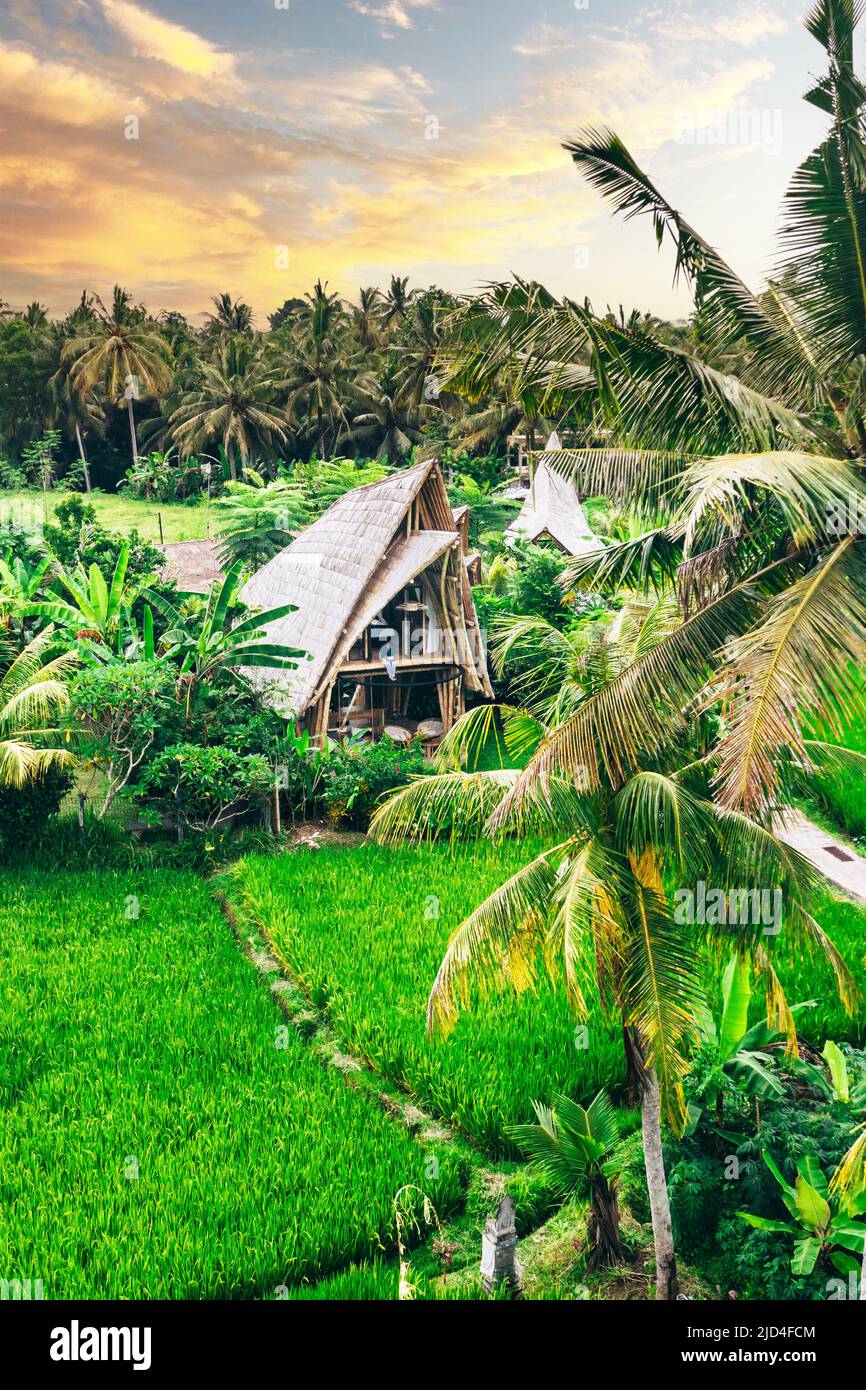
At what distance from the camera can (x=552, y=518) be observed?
21.9 m

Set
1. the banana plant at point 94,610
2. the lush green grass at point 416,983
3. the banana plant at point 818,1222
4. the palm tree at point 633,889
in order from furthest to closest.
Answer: the banana plant at point 94,610 < the lush green grass at point 416,983 < the banana plant at point 818,1222 < the palm tree at point 633,889

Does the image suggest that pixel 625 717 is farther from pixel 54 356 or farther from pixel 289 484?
pixel 54 356

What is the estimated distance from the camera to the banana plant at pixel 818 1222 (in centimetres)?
443

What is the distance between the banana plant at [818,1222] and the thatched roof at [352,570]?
24.7ft

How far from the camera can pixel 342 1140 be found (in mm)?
5602

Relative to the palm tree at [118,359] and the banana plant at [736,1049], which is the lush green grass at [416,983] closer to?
the banana plant at [736,1049]

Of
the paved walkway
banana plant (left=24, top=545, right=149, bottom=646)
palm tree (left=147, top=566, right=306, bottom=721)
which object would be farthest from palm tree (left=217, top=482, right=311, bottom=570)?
the paved walkway

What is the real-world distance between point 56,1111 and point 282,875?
3616mm

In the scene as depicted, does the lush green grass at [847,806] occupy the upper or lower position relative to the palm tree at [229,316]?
lower

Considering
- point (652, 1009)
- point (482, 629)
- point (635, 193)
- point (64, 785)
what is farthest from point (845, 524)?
point (482, 629)

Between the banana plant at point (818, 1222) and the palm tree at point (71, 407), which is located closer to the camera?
the banana plant at point (818, 1222)

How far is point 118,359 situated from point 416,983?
25.8 meters

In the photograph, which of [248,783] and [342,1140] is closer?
[342,1140]

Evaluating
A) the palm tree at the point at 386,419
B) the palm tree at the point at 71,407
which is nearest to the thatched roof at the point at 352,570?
the palm tree at the point at 386,419
